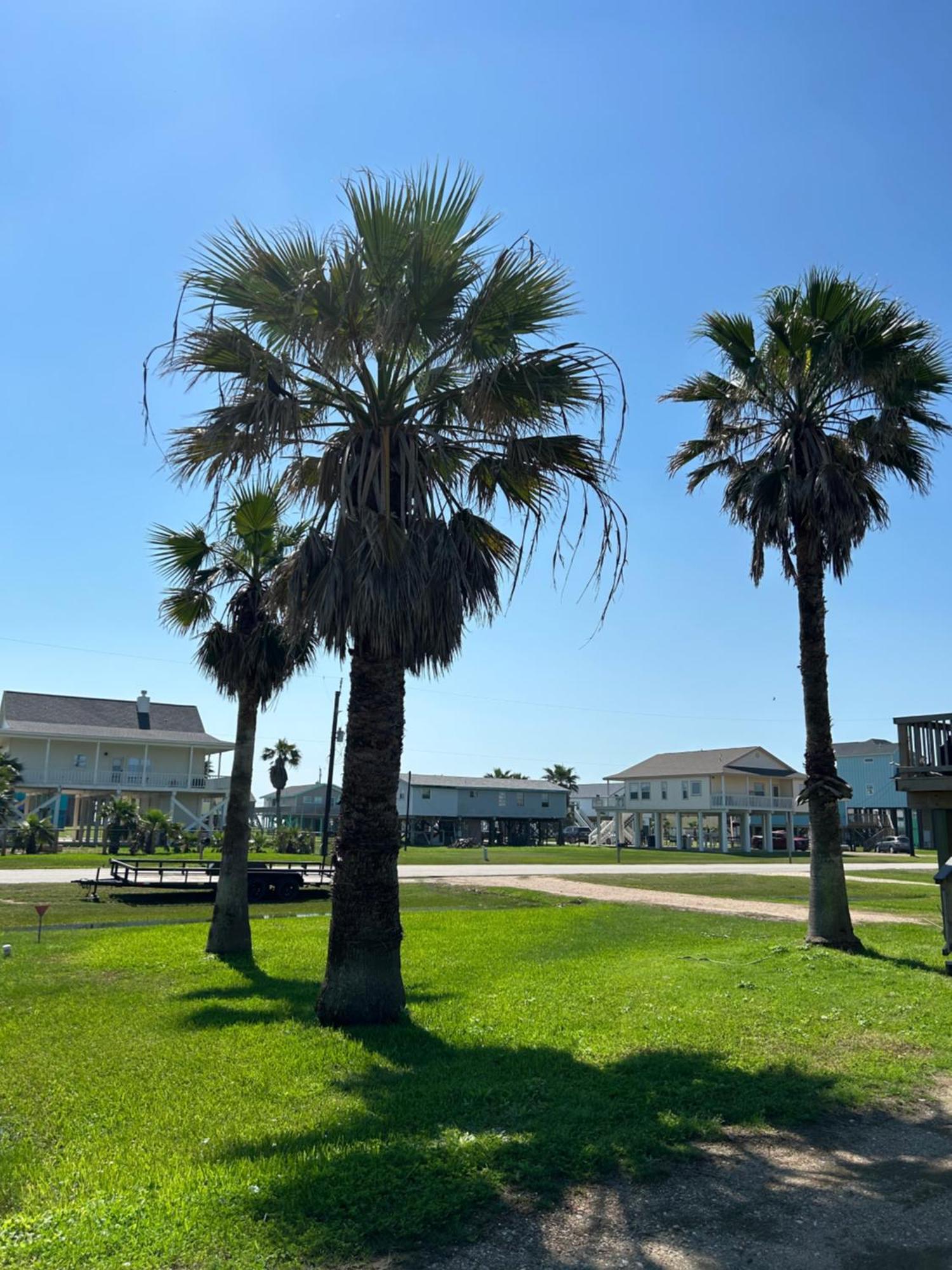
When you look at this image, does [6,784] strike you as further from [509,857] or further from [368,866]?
[368,866]

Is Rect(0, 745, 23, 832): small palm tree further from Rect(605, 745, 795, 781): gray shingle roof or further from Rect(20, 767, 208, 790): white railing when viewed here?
Rect(605, 745, 795, 781): gray shingle roof

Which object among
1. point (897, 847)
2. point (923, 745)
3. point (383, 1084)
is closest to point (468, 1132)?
point (383, 1084)

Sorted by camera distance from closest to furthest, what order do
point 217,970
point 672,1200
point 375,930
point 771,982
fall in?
point 672,1200
point 375,930
point 771,982
point 217,970

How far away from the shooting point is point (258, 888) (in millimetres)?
25484

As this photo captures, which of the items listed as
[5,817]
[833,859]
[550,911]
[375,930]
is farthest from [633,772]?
[375,930]

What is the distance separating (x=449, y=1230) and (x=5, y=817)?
39.7 metres

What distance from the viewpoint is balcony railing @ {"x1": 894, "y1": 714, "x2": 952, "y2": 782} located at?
13.7 metres

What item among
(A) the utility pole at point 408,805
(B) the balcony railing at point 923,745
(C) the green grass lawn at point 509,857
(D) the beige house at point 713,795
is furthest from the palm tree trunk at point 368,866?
(D) the beige house at point 713,795

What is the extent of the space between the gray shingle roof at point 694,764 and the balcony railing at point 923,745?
53.4 metres

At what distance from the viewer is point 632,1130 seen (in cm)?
598

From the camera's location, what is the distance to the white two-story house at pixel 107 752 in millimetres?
48875

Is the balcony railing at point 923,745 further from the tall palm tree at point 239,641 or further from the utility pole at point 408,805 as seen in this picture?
the utility pole at point 408,805

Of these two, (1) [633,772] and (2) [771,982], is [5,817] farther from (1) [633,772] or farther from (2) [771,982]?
(1) [633,772]

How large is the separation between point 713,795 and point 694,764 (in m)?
3.91
